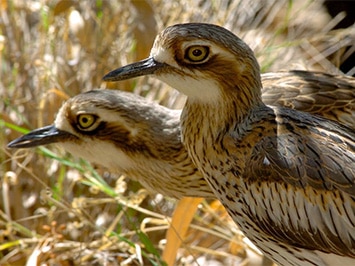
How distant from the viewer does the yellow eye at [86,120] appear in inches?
113

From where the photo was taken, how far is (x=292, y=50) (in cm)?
420

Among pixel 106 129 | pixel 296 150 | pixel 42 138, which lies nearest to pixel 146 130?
pixel 106 129

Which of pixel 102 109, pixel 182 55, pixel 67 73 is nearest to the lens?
pixel 182 55

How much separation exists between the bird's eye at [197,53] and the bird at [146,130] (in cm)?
43

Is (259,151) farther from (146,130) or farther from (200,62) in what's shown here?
(146,130)

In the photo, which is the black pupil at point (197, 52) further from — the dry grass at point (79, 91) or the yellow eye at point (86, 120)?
the dry grass at point (79, 91)

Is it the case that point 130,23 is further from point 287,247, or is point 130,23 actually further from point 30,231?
point 287,247

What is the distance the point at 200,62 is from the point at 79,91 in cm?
141

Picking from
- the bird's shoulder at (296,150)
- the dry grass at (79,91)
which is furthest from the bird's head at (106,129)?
the bird's shoulder at (296,150)

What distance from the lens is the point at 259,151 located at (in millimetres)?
2482

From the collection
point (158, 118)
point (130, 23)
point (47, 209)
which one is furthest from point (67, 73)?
point (158, 118)

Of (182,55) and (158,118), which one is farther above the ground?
(182,55)

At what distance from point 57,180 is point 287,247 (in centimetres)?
138

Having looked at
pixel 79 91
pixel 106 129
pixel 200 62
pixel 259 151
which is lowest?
pixel 79 91
